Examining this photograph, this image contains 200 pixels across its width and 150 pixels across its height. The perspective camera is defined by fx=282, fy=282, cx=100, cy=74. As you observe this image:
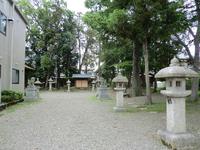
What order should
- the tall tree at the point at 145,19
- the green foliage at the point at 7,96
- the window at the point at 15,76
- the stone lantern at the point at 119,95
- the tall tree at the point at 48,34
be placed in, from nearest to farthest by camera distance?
the stone lantern at the point at 119,95
the tall tree at the point at 145,19
the green foliage at the point at 7,96
the window at the point at 15,76
the tall tree at the point at 48,34

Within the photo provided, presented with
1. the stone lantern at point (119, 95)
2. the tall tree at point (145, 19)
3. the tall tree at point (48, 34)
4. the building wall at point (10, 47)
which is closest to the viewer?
the stone lantern at point (119, 95)

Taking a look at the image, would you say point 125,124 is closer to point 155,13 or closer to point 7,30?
point 155,13

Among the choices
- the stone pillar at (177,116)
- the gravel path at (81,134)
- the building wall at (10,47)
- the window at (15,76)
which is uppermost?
the building wall at (10,47)

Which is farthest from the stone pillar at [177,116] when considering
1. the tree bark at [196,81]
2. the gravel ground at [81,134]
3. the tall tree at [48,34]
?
the tall tree at [48,34]

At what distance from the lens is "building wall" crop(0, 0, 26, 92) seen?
17578 mm

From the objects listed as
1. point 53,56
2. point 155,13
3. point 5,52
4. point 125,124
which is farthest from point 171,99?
point 53,56

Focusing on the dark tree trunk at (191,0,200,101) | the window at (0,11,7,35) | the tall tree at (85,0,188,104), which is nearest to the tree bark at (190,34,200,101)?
the dark tree trunk at (191,0,200,101)

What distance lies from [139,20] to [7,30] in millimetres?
8964

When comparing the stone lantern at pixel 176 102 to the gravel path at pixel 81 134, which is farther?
the gravel path at pixel 81 134

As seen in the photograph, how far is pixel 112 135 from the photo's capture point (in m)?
7.41

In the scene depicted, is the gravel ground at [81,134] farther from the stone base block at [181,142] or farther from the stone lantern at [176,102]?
the stone lantern at [176,102]

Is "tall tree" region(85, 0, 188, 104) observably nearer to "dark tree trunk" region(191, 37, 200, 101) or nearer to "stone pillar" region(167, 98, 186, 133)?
"dark tree trunk" region(191, 37, 200, 101)

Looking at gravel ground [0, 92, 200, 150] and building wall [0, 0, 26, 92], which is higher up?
building wall [0, 0, 26, 92]

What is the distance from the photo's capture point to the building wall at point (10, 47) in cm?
1758
